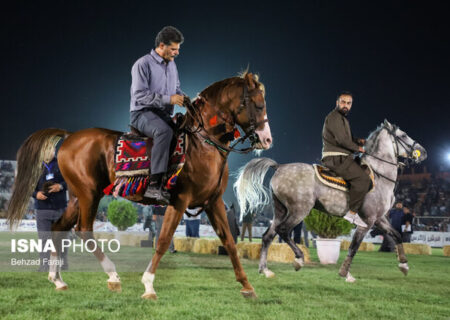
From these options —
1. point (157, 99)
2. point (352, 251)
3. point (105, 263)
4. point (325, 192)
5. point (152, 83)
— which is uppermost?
point (152, 83)

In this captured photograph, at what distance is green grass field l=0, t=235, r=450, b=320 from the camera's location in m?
3.54

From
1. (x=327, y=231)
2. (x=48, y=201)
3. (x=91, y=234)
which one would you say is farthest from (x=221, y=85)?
(x=327, y=231)

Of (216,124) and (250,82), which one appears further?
(216,124)

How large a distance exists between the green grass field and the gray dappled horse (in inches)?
27.4

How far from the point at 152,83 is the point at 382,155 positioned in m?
4.52

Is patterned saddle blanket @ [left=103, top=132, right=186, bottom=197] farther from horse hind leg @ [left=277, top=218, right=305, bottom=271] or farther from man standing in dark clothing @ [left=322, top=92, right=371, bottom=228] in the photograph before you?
man standing in dark clothing @ [left=322, top=92, right=371, bottom=228]

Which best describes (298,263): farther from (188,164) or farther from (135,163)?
(135,163)

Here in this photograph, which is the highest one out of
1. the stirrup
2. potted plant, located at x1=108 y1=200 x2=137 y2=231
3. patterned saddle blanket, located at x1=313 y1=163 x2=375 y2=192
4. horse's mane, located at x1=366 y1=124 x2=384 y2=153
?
horse's mane, located at x1=366 y1=124 x2=384 y2=153

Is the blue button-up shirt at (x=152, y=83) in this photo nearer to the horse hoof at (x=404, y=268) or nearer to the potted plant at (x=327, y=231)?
the horse hoof at (x=404, y=268)

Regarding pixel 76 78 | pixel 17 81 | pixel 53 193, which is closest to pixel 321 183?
pixel 53 193

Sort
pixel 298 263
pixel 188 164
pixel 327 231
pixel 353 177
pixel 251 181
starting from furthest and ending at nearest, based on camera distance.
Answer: pixel 327 231
pixel 251 181
pixel 298 263
pixel 353 177
pixel 188 164

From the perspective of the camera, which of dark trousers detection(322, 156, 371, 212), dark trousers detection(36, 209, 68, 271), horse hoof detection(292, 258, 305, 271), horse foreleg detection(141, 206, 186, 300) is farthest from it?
horse hoof detection(292, 258, 305, 271)

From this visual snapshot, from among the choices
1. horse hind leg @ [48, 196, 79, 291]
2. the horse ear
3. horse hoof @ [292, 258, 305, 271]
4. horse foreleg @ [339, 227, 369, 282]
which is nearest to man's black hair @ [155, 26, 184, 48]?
the horse ear

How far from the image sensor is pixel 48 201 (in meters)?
6.14
